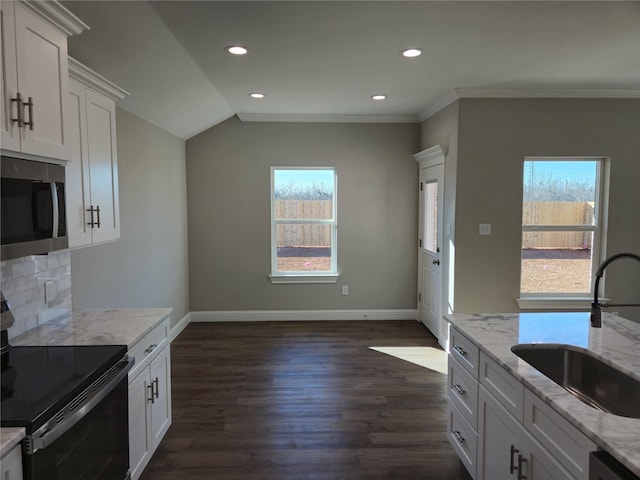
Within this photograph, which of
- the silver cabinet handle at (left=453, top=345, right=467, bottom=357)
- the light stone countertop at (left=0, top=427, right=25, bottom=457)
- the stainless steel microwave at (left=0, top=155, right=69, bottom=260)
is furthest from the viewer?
the silver cabinet handle at (left=453, top=345, right=467, bottom=357)

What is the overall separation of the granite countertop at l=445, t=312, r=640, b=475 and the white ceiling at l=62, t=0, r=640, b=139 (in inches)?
68.6

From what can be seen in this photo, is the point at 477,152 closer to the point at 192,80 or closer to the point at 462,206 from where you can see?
the point at 462,206

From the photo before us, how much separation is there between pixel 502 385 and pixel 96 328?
2.02 metres

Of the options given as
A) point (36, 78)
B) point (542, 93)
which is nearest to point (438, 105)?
point (542, 93)

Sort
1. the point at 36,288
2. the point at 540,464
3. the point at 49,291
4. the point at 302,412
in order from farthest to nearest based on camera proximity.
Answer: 1. the point at 302,412
2. the point at 49,291
3. the point at 36,288
4. the point at 540,464

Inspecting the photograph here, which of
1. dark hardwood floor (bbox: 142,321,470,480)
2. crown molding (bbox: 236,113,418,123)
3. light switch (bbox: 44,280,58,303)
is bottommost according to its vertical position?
dark hardwood floor (bbox: 142,321,470,480)

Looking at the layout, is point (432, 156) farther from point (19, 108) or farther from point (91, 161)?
point (19, 108)

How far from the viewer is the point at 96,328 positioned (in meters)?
2.19

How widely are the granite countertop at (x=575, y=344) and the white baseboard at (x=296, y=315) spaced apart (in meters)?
3.12

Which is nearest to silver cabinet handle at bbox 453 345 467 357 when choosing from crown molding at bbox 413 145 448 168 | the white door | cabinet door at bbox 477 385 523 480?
cabinet door at bbox 477 385 523 480

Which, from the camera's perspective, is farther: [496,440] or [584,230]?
[584,230]

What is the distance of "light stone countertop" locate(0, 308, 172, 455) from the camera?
78.5 inches

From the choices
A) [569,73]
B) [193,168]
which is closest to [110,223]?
[193,168]

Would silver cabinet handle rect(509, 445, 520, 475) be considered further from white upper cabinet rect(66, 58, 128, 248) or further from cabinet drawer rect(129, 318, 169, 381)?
white upper cabinet rect(66, 58, 128, 248)
